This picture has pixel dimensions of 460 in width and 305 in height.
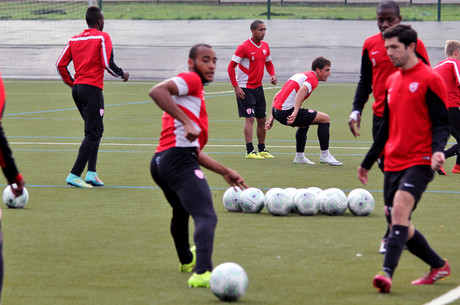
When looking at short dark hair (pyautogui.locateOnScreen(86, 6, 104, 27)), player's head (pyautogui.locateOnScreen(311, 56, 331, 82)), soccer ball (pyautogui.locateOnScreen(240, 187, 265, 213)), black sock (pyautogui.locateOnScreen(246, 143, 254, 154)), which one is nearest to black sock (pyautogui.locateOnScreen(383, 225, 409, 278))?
soccer ball (pyautogui.locateOnScreen(240, 187, 265, 213))

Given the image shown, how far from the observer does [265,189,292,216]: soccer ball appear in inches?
379

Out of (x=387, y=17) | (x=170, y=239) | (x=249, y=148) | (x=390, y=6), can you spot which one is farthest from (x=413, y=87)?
(x=249, y=148)

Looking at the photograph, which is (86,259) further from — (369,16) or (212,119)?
(369,16)

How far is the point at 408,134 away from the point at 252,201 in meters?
3.58

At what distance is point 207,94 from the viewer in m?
27.6

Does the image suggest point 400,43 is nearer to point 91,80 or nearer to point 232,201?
point 232,201

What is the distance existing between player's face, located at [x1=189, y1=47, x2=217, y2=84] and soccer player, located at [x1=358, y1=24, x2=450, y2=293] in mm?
1390

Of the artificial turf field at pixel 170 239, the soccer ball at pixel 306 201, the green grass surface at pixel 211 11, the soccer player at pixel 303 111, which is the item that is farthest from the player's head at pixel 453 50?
the green grass surface at pixel 211 11

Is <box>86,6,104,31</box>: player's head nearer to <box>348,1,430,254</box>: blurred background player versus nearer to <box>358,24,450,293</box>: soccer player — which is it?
<box>348,1,430,254</box>: blurred background player

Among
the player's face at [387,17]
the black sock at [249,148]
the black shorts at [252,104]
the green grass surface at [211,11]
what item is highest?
the player's face at [387,17]

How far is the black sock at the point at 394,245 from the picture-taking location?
20.9 ft

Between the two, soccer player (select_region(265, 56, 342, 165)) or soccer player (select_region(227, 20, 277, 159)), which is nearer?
soccer player (select_region(265, 56, 342, 165))

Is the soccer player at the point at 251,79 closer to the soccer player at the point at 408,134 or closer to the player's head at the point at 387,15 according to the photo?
the player's head at the point at 387,15

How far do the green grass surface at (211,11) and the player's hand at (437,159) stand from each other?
3397 cm
